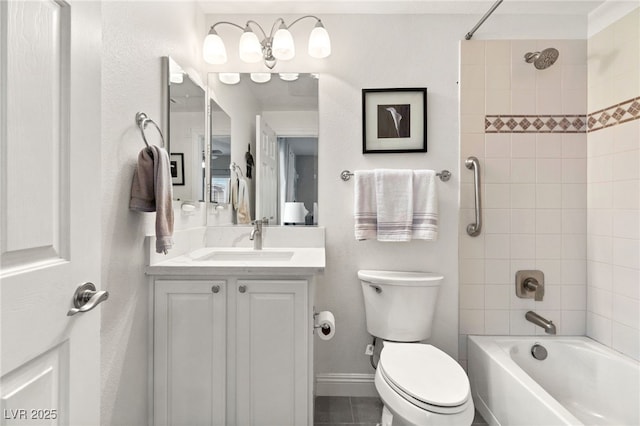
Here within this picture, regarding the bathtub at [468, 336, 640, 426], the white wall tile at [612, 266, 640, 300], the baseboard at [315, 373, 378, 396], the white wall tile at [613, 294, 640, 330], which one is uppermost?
the white wall tile at [612, 266, 640, 300]

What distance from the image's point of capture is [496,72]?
1.90 metres

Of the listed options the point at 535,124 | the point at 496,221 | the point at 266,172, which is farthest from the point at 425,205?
the point at 266,172

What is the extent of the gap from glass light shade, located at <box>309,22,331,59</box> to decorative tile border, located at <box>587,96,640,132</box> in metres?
1.50

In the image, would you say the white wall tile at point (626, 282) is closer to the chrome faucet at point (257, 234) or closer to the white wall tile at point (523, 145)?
the white wall tile at point (523, 145)

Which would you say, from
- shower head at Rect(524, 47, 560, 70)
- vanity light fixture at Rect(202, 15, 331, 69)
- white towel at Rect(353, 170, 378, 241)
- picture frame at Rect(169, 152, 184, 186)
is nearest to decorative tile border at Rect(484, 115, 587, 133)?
shower head at Rect(524, 47, 560, 70)

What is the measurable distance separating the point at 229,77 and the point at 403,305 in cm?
163

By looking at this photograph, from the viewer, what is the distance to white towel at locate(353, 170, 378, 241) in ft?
6.02

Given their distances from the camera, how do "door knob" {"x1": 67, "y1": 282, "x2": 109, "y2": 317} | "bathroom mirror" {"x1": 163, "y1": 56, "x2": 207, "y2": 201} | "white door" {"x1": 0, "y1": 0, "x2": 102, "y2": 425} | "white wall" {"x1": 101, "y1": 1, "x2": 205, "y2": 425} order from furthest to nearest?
"bathroom mirror" {"x1": 163, "y1": 56, "x2": 207, "y2": 201}, "white wall" {"x1": 101, "y1": 1, "x2": 205, "y2": 425}, "door knob" {"x1": 67, "y1": 282, "x2": 109, "y2": 317}, "white door" {"x1": 0, "y1": 0, "x2": 102, "y2": 425}

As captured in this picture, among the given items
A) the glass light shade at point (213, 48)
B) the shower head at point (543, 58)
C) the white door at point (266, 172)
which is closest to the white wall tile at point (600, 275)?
the shower head at point (543, 58)

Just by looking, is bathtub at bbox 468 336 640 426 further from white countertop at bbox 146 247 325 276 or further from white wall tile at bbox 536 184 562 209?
white countertop at bbox 146 247 325 276

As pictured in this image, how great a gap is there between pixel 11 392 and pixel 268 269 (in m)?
0.81

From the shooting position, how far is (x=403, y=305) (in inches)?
68.9

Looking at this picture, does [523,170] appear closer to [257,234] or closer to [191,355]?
[257,234]

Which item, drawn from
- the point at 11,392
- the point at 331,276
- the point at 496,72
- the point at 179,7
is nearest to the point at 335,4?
the point at 179,7
